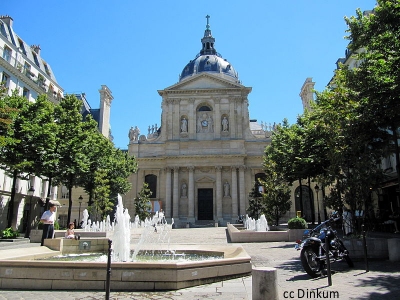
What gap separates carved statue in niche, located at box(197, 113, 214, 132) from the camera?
50.1m

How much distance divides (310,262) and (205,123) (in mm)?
42244

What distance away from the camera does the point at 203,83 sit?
50.9 meters

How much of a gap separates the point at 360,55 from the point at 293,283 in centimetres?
977

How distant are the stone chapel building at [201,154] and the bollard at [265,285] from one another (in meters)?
39.6

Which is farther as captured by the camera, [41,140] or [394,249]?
[41,140]

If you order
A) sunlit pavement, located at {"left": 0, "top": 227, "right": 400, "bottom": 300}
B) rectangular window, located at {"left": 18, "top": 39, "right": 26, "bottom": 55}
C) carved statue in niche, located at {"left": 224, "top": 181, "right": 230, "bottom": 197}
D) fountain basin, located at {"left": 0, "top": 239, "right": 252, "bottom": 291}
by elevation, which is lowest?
sunlit pavement, located at {"left": 0, "top": 227, "right": 400, "bottom": 300}

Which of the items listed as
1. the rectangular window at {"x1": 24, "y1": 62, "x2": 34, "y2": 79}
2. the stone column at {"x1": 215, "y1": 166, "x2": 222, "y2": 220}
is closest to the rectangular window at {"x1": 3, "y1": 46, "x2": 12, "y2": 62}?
the rectangular window at {"x1": 24, "y1": 62, "x2": 34, "y2": 79}

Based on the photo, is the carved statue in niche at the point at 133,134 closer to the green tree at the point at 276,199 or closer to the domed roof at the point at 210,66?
the domed roof at the point at 210,66


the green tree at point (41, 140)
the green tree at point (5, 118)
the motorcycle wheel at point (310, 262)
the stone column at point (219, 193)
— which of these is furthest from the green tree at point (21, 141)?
the stone column at point (219, 193)

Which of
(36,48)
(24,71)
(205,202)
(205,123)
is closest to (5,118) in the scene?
(24,71)

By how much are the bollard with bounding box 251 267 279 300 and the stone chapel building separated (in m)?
39.6

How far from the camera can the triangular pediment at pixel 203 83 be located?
50.6 meters

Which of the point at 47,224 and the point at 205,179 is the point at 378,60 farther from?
the point at 205,179

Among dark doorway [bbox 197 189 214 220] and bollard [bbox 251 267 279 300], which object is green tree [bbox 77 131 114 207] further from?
bollard [bbox 251 267 279 300]
